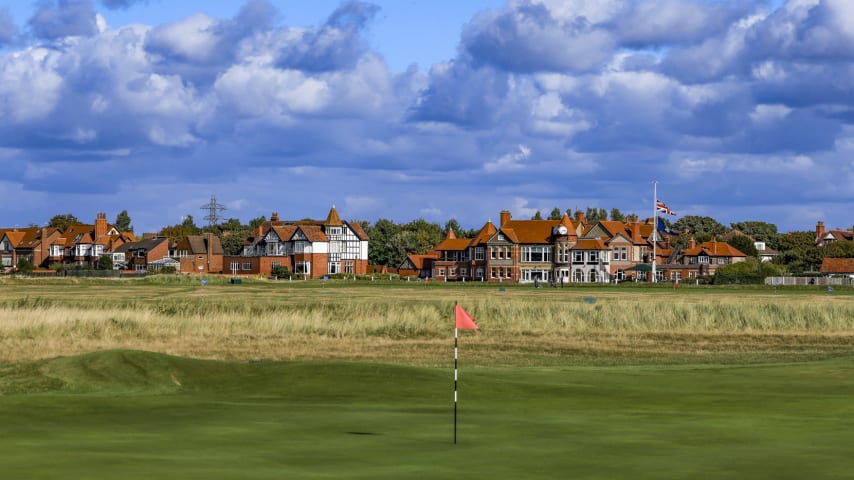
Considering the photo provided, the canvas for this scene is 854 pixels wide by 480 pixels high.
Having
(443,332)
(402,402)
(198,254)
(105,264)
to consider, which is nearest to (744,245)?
(198,254)

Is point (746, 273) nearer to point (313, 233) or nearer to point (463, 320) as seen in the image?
point (313, 233)

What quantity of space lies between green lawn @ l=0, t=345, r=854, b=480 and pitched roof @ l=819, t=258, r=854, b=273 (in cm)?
13273

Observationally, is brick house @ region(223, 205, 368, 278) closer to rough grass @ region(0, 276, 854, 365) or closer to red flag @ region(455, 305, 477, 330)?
rough grass @ region(0, 276, 854, 365)

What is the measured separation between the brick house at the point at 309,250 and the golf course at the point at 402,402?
120598 millimetres

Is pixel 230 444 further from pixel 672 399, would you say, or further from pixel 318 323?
pixel 318 323

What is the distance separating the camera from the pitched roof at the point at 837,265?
155 meters

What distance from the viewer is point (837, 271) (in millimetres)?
155625

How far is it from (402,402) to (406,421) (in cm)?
366

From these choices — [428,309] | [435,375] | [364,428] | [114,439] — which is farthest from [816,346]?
[114,439]

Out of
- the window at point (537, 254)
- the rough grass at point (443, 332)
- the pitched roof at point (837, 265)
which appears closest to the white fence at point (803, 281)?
the pitched roof at point (837, 265)

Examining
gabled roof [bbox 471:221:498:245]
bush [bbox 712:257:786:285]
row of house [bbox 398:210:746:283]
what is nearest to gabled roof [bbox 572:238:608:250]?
row of house [bbox 398:210:746:283]

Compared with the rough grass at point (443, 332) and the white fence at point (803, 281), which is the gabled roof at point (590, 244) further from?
the rough grass at point (443, 332)

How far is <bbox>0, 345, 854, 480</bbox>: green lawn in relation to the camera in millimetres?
14125

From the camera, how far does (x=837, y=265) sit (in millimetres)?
157375
